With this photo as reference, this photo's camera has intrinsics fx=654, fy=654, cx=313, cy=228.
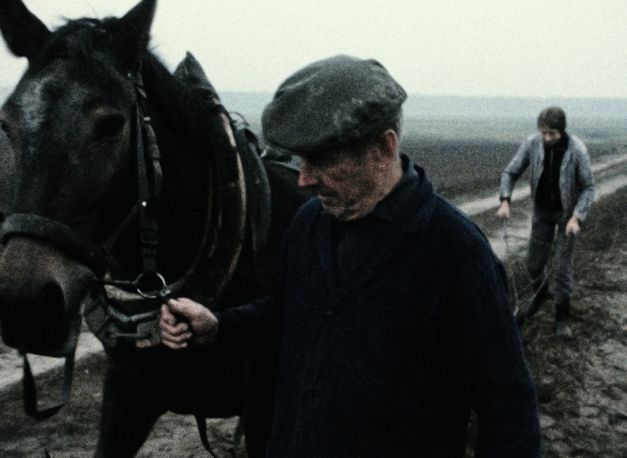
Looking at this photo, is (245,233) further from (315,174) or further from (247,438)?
(315,174)

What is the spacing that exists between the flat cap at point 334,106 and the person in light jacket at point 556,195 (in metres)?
4.19

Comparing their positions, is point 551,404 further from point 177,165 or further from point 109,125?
point 109,125

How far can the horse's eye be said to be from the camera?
5.72ft

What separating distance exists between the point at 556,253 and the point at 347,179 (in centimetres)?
467

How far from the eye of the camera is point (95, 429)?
13.2ft

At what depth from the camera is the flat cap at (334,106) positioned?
52.6 inches

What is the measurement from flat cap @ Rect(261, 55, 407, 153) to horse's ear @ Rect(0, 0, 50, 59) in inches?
36.8

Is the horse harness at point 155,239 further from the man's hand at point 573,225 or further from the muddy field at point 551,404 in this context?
the man's hand at point 573,225

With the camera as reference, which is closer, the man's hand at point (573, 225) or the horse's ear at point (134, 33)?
the horse's ear at point (134, 33)

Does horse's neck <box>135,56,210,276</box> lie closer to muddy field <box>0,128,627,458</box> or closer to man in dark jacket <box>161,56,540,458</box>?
man in dark jacket <box>161,56,540,458</box>

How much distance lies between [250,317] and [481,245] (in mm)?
652

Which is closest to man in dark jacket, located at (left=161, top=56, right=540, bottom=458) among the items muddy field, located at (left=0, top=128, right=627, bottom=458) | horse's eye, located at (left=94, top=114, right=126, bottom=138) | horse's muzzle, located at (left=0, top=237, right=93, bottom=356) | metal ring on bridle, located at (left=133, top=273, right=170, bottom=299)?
metal ring on bridle, located at (left=133, top=273, right=170, bottom=299)

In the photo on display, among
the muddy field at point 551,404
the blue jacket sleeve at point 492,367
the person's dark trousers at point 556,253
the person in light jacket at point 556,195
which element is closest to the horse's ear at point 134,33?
the blue jacket sleeve at point 492,367

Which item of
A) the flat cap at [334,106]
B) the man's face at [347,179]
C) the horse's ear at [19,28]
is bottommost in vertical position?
the man's face at [347,179]
